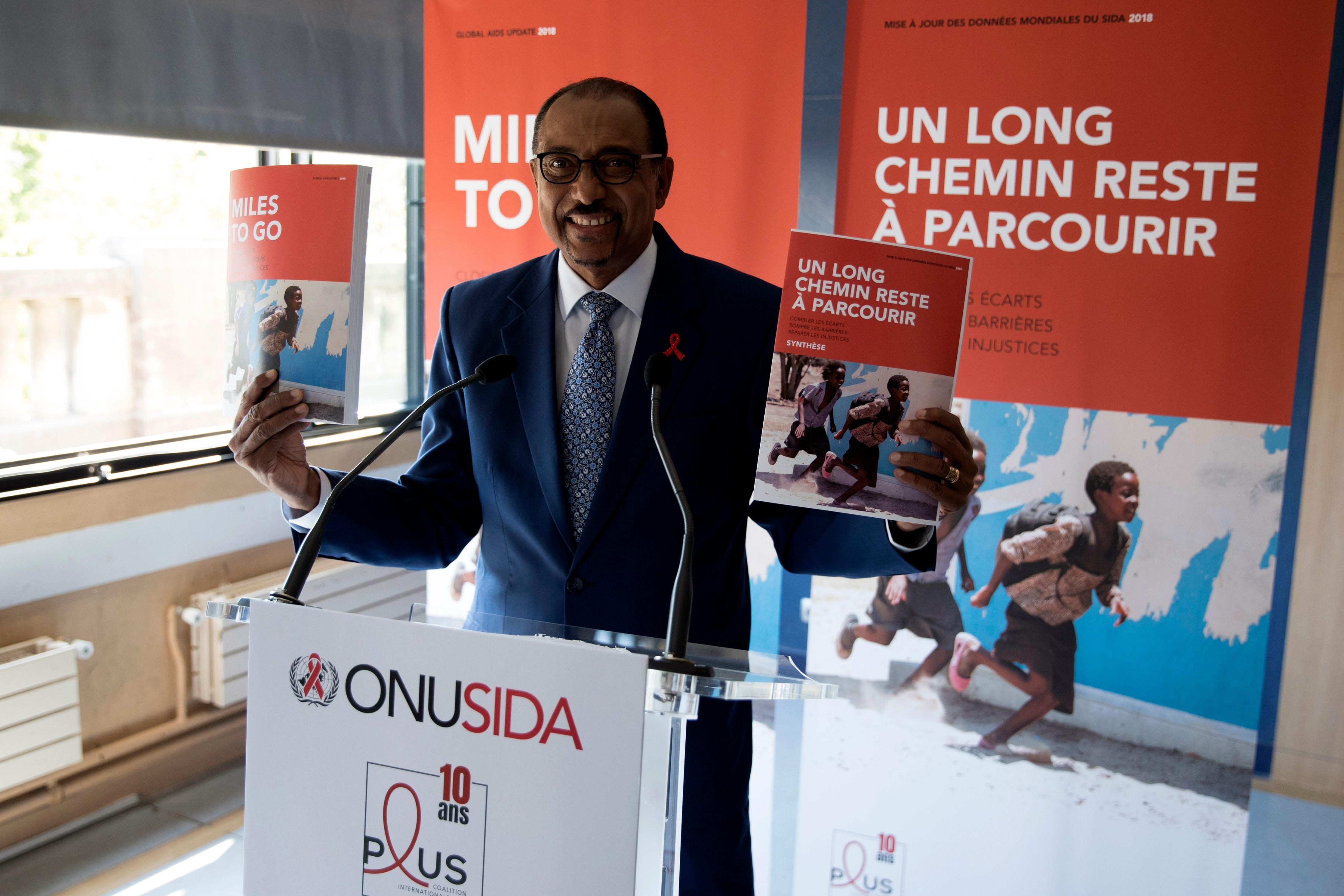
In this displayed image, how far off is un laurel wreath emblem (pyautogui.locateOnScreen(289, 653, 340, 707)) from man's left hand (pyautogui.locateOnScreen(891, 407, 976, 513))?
0.68m

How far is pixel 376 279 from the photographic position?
169 inches

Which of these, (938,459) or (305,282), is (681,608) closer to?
(938,459)

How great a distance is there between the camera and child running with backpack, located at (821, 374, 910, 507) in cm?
118

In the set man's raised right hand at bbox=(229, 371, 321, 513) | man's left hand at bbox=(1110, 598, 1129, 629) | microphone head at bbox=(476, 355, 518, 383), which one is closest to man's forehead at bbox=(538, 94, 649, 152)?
microphone head at bbox=(476, 355, 518, 383)

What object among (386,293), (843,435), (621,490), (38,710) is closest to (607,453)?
(621,490)

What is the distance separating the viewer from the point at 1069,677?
261 centimetres

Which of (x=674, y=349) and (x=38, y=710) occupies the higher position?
(x=674, y=349)

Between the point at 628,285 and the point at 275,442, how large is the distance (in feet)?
1.89

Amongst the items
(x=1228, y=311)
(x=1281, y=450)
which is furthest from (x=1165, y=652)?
(x=1228, y=311)

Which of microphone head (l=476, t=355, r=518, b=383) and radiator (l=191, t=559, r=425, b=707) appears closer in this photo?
microphone head (l=476, t=355, r=518, b=383)

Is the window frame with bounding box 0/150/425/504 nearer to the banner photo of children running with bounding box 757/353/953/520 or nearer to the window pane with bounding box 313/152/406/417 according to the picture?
the window pane with bounding box 313/152/406/417

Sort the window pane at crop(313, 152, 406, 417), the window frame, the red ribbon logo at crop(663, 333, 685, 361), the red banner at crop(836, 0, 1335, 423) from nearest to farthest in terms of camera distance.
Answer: the red ribbon logo at crop(663, 333, 685, 361) → the red banner at crop(836, 0, 1335, 423) → the window frame → the window pane at crop(313, 152, 406, 417)

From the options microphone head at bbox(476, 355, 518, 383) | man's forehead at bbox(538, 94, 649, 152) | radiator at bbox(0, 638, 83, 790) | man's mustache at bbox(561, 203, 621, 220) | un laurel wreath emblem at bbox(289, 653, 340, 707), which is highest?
man's forehead at bbox(538, 94, 649, 152)

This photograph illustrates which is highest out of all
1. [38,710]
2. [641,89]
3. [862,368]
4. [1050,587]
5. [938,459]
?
[641,89]
